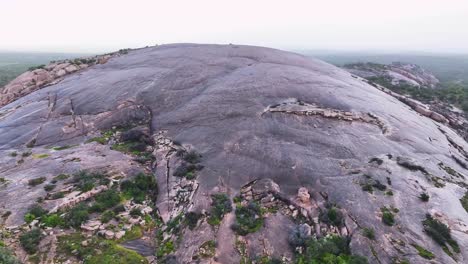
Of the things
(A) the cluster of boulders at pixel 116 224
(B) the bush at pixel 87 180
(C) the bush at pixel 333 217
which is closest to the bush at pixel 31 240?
(A) the cluster of boulders at pixel 116 224

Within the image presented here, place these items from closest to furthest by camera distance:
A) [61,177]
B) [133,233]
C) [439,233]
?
[439,233], [133,233], [61,177]

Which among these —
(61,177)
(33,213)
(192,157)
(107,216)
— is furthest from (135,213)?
(61,177)

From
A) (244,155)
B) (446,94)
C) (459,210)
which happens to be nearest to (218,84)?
(244,155)

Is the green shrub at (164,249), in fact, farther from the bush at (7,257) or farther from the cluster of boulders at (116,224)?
the bush at (7,257)

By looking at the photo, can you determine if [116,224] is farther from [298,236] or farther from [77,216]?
[298,236]

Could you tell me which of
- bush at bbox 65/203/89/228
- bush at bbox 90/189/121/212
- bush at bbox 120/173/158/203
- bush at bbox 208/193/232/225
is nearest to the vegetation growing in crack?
bush at bbox 120/173/158/203

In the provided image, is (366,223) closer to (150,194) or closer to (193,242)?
(193,242)
